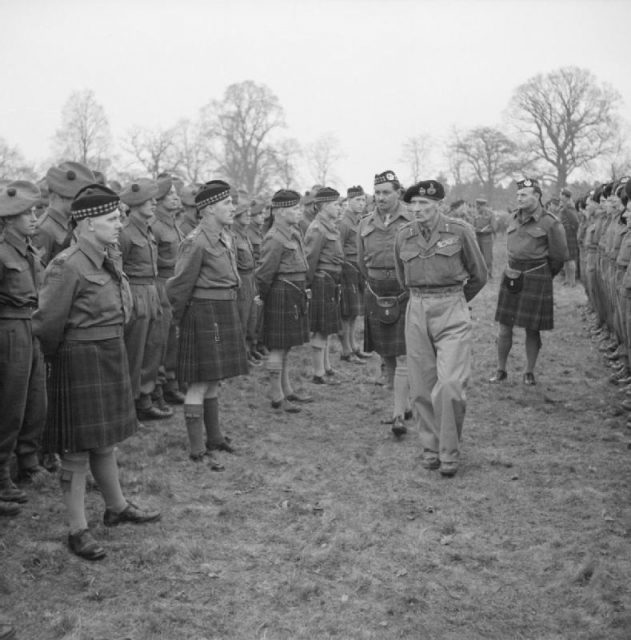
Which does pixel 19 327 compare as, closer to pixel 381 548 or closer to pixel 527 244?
pixel 381 548

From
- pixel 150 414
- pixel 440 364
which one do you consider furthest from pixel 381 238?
pixel 150 414

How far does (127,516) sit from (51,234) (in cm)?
268

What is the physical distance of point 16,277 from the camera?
524 centimetres

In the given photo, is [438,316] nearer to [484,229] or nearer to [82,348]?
[82,348]

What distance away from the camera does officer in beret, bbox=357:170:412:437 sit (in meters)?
7.11

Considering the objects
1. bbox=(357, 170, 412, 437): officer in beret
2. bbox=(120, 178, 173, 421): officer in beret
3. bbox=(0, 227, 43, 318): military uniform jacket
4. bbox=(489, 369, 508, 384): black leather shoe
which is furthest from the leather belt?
bbox=(489, 369, 508, 384): black leather shoe

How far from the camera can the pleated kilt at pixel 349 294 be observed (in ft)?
34.4

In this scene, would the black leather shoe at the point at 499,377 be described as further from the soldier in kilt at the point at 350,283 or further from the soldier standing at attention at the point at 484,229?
the soldier standing at attention at the point at 484,229

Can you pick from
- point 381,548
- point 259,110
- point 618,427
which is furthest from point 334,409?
point 259,110

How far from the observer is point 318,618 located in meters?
3.89

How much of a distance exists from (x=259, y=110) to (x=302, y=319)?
5228 cm

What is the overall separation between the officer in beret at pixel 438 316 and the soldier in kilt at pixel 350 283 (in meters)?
4.20

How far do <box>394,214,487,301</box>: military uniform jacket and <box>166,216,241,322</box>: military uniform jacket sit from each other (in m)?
1.55

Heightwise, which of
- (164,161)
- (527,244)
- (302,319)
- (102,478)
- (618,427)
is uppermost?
(164,161)
